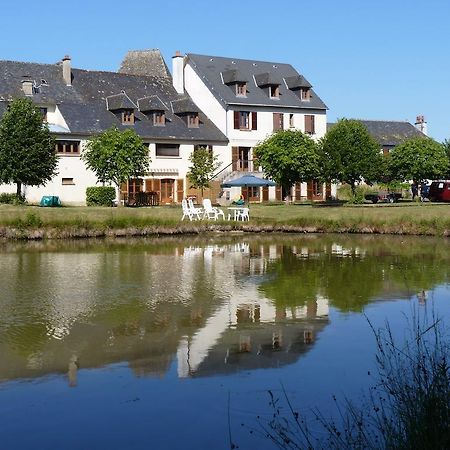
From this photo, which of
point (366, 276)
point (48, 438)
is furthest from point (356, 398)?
point (366, 276)

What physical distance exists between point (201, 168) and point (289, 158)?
5690mm

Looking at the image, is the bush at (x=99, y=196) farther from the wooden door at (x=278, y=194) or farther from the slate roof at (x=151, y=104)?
the wooden door at (x=278, y=194)

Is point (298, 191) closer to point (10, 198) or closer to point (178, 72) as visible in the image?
point (178, 72)

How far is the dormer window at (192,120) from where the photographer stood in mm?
54219

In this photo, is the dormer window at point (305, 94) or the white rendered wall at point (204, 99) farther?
the dormer window at point (305, 94)

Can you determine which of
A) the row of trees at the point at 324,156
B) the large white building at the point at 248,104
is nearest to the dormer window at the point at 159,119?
the large white building at the point at 248,104

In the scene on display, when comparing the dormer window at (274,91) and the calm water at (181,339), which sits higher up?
the dormer window at (274,91)

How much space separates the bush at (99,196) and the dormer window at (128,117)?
561 cm

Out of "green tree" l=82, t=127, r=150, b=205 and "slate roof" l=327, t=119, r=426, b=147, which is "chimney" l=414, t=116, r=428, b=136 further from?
"green tree" l=82, t=127, r=150, b=205

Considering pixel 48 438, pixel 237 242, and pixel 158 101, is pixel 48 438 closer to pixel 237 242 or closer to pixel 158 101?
pixel 237 242

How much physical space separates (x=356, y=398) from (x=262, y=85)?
51371 mm

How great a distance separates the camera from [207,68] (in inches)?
2258

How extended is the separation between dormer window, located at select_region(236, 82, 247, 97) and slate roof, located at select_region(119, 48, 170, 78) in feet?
26.9

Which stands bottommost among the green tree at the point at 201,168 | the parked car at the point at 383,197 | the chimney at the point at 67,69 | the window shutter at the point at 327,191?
the parked car at the point at 383,197
